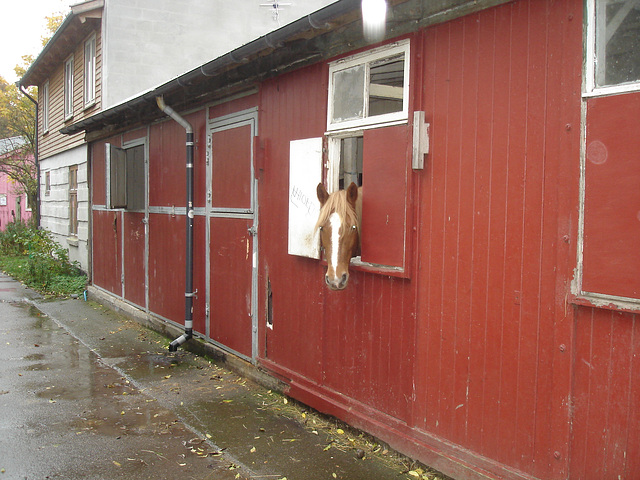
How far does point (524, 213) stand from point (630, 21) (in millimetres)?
1170

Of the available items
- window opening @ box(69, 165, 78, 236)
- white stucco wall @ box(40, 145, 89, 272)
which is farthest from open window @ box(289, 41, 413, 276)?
window opening @ box(69, 165, 78, 236)

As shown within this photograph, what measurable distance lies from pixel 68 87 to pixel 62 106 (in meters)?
0.76

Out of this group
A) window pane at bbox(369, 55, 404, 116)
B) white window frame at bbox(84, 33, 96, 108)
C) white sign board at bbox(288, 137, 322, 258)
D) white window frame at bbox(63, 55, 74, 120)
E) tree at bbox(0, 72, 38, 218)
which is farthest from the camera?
tree at bbox(0, 72, 38, 218)

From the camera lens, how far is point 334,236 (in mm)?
4227

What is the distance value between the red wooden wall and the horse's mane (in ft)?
1.59

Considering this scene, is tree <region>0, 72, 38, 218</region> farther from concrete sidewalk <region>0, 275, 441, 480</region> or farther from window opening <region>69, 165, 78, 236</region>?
concrete sidewalk <region>0, 275, 441, 480</region>

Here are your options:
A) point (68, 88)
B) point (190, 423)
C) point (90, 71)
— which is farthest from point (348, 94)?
point (68, 88)

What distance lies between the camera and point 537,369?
130 inches

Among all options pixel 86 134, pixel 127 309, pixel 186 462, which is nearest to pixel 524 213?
pixel 186 462

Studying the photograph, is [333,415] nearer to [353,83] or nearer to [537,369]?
[537,369]

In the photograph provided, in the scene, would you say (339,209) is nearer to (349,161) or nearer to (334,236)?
(334,236)

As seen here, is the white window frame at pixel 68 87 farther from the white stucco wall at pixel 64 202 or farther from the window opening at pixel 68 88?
the white stucco wall at pixel 64 202

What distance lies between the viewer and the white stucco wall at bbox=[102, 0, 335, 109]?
13828mm

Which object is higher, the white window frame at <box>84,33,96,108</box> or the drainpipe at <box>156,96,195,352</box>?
the white window frame at <box>84,33,96,108</box>
